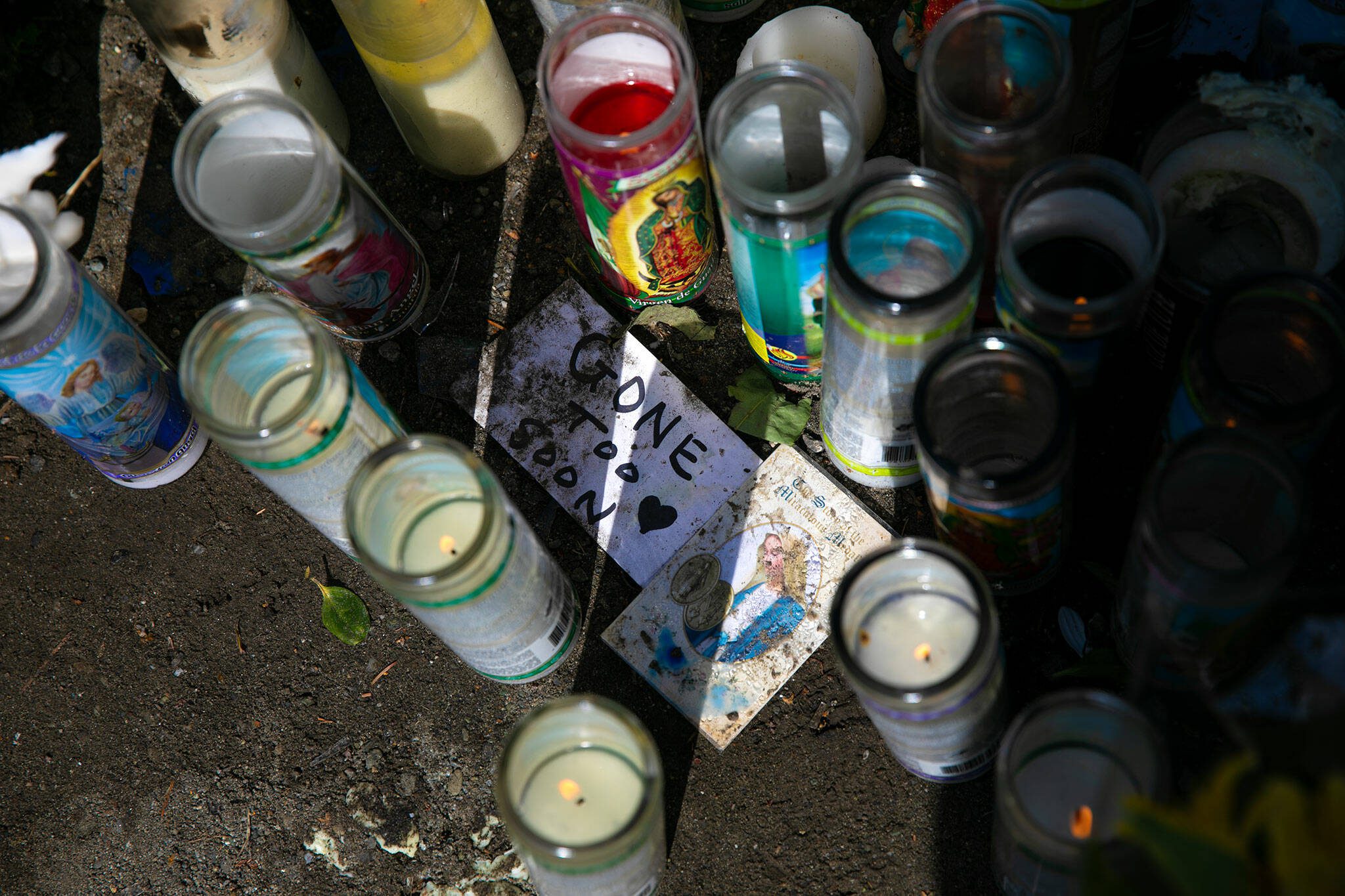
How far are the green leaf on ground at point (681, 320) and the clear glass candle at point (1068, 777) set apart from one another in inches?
31.0

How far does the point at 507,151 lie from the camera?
1.78m

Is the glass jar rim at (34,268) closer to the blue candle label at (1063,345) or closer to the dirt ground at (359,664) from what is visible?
the dirt ground at (359,664)

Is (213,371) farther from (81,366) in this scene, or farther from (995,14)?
(995,14)

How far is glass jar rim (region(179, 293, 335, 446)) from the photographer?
3.99 feet

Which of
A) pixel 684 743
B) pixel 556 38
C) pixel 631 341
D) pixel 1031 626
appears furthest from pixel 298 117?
pixel 1031 626

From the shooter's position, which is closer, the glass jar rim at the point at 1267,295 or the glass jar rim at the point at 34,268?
the glass jar rim at the point at 1267,295

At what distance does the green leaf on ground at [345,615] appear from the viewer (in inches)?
63.3

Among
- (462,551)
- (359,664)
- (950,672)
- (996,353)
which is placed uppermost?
(996,353)

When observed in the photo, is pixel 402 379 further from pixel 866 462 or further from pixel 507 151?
pixel 866 462

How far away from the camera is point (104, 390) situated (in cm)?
149

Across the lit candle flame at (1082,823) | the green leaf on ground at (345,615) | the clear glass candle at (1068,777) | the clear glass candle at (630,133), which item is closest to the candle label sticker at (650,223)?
the clear glass candle at (630,133)

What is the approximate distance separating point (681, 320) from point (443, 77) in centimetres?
50

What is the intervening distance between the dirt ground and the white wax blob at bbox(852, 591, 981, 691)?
0.98 feet

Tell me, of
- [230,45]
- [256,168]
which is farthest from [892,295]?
[230,45]
